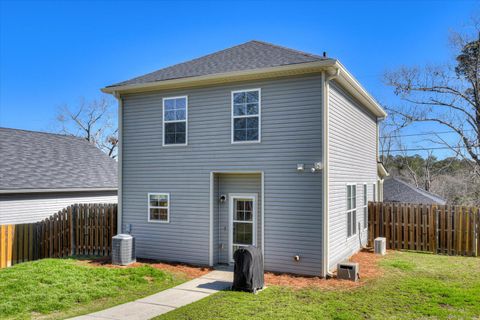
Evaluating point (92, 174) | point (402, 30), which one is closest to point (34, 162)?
point (92, 174)

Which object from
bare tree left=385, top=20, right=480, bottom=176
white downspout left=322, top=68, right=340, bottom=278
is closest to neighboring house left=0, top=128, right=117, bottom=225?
white downspout left=322, top=68, right=340, bottom=278

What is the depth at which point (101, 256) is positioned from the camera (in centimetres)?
1116

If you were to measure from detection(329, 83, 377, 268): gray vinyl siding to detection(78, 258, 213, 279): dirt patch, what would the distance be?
3.39 meters

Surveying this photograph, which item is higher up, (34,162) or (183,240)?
(34,162)

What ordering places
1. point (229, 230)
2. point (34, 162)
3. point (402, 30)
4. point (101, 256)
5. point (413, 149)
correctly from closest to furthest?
point (229, 230) < point (101, 256) < point (34, 162) < point (402, 30) < point (413, 149)

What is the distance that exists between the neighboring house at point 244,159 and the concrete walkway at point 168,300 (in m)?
1.41

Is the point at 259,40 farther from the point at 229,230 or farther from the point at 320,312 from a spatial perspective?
the point at 320,312

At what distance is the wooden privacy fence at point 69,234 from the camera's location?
11359mm

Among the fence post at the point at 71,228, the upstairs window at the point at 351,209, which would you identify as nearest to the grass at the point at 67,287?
the fence post at the point at 71,228

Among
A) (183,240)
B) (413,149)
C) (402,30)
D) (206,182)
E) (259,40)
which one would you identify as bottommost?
(183,240)

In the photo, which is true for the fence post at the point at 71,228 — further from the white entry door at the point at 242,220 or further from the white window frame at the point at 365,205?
the white window frame at the point at 365,205

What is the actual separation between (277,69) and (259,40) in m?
3.78

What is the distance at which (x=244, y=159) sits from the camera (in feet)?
30.0

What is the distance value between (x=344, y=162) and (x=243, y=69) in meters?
3.94
